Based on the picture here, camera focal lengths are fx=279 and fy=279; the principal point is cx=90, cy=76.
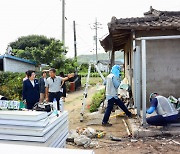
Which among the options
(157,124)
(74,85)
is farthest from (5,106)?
(74,85)

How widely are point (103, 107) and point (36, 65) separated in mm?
14275

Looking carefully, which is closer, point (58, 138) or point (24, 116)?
point (24, 116)

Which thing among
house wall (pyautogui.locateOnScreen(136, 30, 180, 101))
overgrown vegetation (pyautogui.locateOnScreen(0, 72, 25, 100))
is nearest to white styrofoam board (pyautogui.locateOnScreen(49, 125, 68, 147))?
house wall (pyautogui.locateOnScreen(136, 30, 180, 101))

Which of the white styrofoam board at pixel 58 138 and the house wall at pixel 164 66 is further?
the house wall at pixel 164 66

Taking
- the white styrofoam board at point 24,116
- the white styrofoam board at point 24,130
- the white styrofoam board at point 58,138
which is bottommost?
the white styrofoam board at point 58,138

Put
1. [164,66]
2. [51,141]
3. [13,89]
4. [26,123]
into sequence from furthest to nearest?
1. [13,89]
2. [164,66]
3. [51,141]
4. [26,123]

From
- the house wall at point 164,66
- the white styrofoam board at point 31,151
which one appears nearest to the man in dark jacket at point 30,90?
the house wall at point 164,66

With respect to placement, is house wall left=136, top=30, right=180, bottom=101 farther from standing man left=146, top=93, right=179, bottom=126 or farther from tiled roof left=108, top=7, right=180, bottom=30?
standing man left=146, top=93, right=179, bottom=126

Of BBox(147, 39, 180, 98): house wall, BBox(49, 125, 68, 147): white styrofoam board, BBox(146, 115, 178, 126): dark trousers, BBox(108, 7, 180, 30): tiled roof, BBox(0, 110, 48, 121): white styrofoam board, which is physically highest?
BBox(108, 7, 180, 30): tiled roof

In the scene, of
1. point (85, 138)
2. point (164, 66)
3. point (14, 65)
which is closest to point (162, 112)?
point (85, 138)

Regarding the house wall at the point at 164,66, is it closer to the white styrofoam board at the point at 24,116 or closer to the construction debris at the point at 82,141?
the construction debris at the point at 82,141

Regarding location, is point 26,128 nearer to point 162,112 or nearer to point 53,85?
point 162,112

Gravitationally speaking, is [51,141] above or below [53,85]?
below

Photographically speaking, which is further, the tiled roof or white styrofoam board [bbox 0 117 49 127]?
the tiled roof
